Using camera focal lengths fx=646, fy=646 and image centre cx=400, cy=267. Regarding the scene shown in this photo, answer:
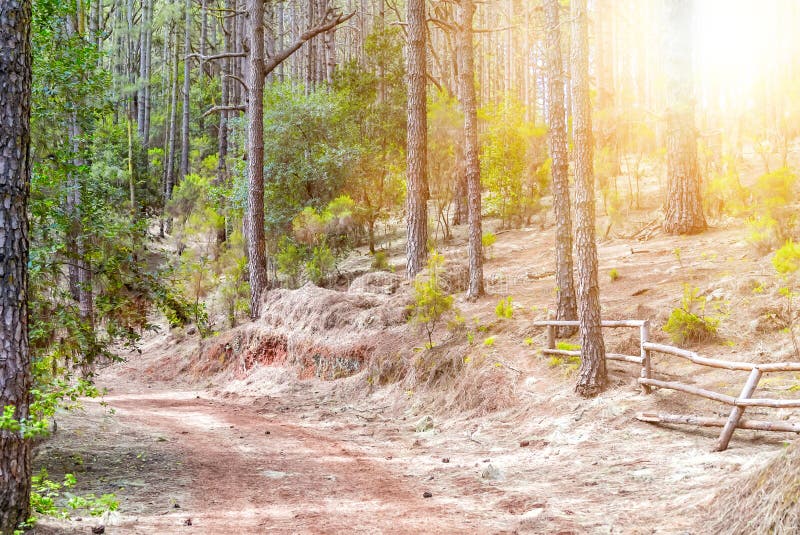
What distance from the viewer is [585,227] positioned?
8523 mm

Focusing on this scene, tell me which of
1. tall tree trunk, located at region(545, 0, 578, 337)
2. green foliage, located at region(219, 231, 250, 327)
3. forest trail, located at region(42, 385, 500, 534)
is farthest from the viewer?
green foliage, located at region(219, 231, 250, 327)

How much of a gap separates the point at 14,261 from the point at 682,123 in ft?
41.9

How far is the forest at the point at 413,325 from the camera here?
520cm

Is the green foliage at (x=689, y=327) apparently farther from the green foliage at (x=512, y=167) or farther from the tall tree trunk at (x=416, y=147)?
the green foliage at (x=512, y=167)

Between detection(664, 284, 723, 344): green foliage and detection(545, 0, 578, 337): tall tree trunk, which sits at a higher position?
detection(545, 0, 578, 337): tall tree trunk

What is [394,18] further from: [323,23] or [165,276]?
[165,276]

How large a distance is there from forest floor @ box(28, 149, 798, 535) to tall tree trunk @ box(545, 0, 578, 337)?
730mm

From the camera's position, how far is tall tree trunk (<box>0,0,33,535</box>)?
4.49 m

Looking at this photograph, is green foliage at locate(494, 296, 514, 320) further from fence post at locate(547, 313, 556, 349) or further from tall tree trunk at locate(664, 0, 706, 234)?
tall tree trunk at locate(664, 0, 706, 234)

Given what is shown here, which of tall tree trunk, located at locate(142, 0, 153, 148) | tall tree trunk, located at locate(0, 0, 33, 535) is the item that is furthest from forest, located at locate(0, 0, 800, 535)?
tall tree trunk, located at locate(142, 0, 153, 148)

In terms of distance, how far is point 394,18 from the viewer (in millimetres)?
47656

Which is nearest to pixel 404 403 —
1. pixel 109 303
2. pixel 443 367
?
pixel 443 367

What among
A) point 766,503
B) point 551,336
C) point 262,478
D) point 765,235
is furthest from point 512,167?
point 766,503

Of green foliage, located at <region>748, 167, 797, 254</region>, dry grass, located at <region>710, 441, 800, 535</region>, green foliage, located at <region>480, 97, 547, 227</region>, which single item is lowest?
dry grass, located at <region>710, 441, 800, 535</region>
